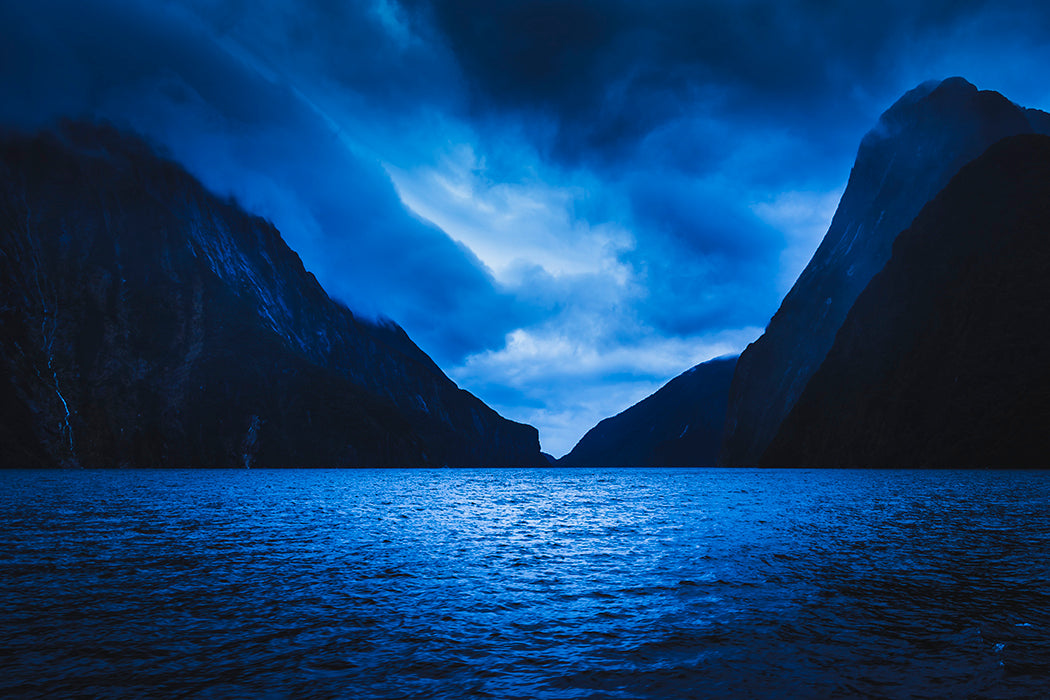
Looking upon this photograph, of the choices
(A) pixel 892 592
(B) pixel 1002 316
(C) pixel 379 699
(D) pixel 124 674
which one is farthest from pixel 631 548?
(B) pixel 1002 316

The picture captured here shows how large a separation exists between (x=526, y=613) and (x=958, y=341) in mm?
167721

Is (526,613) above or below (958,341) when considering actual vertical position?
below

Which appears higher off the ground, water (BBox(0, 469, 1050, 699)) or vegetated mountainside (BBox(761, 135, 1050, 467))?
vegetated mountainside (BBox(761, 135, 1050, 467))

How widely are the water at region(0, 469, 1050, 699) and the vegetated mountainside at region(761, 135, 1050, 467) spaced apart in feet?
409

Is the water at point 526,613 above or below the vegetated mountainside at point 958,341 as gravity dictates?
below

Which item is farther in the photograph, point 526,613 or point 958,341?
point 958,341

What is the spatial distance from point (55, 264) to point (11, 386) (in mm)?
45850

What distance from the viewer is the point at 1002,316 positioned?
139000 mm

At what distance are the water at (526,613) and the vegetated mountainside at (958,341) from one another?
12453 cm

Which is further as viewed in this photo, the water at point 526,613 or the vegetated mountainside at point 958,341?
the vegetated mountainside at point 958,341

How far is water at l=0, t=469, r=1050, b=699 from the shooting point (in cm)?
1178

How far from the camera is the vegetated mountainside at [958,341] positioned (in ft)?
434

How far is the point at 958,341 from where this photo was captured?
145 m

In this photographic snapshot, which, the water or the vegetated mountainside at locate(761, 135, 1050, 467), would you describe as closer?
the water
